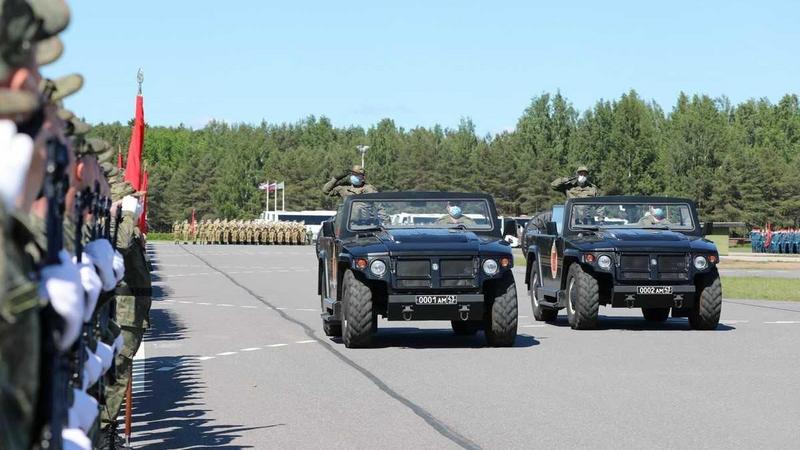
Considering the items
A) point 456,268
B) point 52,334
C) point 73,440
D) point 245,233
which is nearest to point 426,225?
point 456,268

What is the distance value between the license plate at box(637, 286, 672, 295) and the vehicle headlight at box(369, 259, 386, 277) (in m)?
3.93

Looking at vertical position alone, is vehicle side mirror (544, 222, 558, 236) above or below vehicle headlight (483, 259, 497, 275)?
above

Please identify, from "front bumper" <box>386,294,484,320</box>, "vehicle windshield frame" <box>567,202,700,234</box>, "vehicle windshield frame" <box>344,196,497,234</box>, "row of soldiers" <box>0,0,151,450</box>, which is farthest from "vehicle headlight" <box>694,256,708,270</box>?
"row of soldiers" <box>0,0,151,450</box>

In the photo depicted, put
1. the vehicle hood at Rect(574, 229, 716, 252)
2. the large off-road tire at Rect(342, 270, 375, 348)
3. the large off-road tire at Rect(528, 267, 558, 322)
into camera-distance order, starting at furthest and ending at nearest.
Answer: the large off-road tire at Rect(528, 267, 558, 322), the vehicle hood at Rect(574, 229, 716, 252), the large off-road tire at Rect(342, 270, 375, 348)

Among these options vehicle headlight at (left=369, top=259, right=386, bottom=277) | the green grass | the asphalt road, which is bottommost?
the green grass

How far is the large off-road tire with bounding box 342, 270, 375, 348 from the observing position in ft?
49.1

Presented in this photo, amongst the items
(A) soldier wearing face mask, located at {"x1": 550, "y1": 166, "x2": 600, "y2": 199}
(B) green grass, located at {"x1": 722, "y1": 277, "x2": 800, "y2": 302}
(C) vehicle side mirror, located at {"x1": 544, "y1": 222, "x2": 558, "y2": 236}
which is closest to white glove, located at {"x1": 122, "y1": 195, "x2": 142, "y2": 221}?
(C) vehicle side mirror, located at {"x1": 544, "y1": 222, "x2": 558, "y2": 236}

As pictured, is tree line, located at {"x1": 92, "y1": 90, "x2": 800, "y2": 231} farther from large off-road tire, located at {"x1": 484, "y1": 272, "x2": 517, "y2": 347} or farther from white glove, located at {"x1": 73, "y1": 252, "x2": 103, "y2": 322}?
white glove, located at {"x1": 73, "y1": 252, "x2": 103, "y2": 322}

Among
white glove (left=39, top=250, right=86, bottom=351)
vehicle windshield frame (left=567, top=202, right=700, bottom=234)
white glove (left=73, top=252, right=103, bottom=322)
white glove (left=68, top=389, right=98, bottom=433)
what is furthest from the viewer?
vehicle windshield frame (left=567, top=202, right=700, bottom=234)

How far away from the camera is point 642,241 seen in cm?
1786

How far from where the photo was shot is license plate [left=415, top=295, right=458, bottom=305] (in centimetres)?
1513

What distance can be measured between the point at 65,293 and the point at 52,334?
4.6 inches

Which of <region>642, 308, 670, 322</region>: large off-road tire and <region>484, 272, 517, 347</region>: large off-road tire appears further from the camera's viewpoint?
<region>642, 308, 670, 322</region>: large off-road tire

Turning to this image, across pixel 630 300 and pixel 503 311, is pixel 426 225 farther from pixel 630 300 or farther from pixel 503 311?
pixel 630 300
